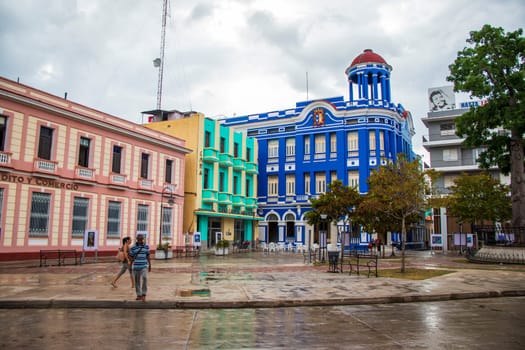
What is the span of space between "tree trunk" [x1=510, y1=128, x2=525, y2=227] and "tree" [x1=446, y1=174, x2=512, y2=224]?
34.3 ft

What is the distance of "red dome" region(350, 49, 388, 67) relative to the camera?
46656mm

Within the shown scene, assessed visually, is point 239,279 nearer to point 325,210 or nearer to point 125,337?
point 125,337

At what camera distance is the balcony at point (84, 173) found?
26.8 m

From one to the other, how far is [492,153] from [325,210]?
35.2 ft

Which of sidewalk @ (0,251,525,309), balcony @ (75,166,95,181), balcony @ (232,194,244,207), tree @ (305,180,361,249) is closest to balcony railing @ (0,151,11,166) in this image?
balcony @ (75,166,95,181)

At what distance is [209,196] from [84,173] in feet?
43.9

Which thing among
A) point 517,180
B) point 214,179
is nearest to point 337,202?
point 517,180

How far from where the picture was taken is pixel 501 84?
79.8 ft

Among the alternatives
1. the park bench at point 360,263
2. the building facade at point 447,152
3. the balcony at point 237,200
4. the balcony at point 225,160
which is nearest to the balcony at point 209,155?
the balcony at point 225,160

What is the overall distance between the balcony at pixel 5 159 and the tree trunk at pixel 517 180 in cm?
2756

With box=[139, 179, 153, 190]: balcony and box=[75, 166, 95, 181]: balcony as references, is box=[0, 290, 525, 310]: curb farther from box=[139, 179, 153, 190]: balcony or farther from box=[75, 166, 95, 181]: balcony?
box=[139, 179, 153, 190]: balcony

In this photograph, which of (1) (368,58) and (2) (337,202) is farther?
(1) (368,58)

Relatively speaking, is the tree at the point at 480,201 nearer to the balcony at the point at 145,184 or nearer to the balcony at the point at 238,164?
the balcony at the point at 238,164

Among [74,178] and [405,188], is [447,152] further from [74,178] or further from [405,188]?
[74,178]
